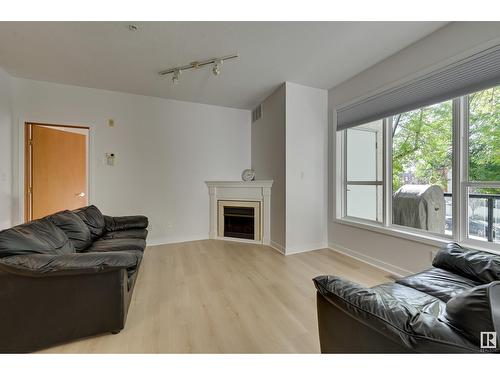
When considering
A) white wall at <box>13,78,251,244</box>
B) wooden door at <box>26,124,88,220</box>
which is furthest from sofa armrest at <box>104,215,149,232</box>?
wooden door at <box>26,124,88,220</box>

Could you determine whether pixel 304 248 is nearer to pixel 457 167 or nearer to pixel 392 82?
pixel 457 167

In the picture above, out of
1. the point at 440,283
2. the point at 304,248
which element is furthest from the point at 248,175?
the point at 440,283

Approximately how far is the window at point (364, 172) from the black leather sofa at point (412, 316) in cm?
177

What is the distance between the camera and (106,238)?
282cm

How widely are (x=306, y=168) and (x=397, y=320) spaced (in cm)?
298

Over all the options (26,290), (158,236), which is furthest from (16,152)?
(26,290)

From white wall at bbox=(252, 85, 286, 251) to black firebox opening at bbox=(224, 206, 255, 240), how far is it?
45cm

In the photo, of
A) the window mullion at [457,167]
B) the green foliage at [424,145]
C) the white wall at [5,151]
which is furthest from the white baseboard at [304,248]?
the white wall at [5,151]

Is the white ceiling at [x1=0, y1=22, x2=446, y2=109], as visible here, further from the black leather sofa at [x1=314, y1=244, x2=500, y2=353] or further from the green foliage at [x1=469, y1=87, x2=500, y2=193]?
the black leather sofa at [x1=314, y1=244, x2=500, y2=353]

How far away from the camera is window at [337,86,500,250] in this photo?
6.94ft

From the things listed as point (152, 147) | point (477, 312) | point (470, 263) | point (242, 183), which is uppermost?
point (152, 147)

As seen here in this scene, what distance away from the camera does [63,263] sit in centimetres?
151

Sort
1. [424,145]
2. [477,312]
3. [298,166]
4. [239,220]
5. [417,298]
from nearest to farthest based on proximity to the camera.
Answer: [477,312] → [417,298] → [424,145] → [298,166] → [239,220]

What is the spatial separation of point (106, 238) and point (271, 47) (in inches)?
117
